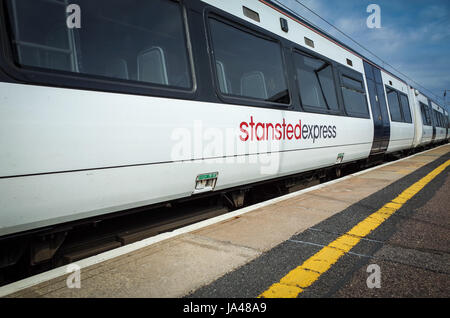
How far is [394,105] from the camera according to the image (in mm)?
8008

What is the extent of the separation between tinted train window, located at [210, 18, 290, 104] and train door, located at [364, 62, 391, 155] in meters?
3.83

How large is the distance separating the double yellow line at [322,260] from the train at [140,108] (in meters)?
1.20

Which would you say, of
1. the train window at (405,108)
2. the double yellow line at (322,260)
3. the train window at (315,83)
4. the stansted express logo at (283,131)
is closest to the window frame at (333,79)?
the train window at (315,83)

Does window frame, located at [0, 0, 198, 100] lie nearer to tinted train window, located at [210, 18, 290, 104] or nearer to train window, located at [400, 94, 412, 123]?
tinted train window, located at [210, 18, 290, 104]

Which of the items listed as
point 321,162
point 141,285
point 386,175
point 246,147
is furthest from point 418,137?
point 141,285

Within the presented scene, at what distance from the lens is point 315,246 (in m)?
2.08

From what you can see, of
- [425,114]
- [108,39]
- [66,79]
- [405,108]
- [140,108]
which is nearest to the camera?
[66,79]

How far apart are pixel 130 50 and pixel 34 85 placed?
1.09 m

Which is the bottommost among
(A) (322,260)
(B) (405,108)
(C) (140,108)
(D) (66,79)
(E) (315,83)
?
(A) (322,260)

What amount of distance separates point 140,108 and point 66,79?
52 centimetres

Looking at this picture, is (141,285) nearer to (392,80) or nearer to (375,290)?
(375,290)

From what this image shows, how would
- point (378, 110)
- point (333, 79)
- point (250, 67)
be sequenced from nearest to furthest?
point (250, 67) < point (333, 79) < point (378, 110)

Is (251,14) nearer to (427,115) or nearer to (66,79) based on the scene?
(66,79)

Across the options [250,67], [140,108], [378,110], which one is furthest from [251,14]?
[378,110]
